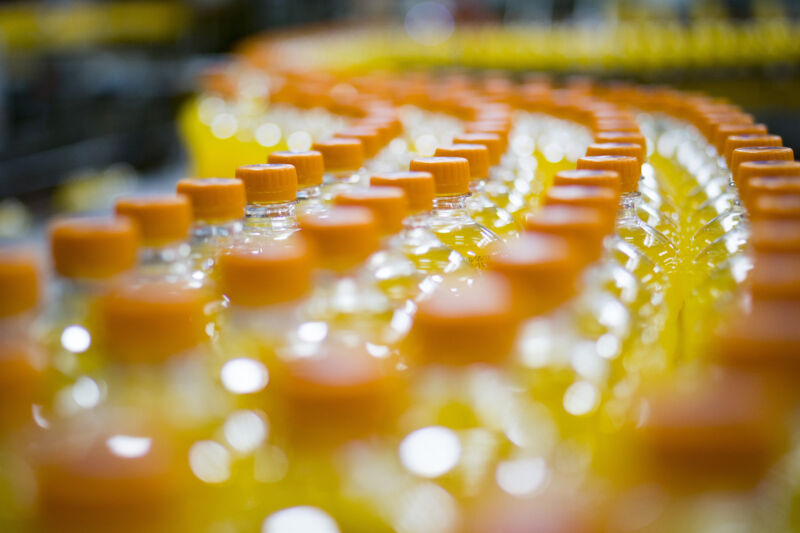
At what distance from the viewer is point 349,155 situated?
1329 millimetres

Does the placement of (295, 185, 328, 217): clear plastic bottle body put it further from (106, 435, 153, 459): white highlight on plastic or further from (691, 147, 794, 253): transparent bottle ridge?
(106, 435, 153, 459): white highlight on plastic

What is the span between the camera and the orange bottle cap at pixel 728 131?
145cm

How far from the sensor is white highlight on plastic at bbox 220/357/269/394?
71cm

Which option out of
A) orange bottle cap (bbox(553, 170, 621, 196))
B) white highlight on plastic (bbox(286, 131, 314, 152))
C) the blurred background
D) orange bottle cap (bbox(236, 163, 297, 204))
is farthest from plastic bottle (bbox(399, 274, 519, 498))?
the blurred background

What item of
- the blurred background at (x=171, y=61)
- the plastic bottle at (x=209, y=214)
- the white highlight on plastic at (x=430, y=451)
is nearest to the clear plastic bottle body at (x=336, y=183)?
the plastic bottle at (x=209, y=214)

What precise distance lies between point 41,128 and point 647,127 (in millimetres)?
4688

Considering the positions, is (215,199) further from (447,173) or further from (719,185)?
(719,185)

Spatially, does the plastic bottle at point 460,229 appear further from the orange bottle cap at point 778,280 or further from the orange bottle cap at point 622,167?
the orange bottle cap at point 778,280

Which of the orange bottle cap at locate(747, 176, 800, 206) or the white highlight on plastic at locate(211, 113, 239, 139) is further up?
the orange bottle cap at locate(747, 176, 800, 206)

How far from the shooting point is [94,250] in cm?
73

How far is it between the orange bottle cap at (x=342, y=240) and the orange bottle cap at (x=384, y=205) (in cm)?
8

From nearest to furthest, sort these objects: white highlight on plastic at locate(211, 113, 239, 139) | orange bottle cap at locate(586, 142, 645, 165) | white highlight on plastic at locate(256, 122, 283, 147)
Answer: orange bottle cap at locate(586, 142, 645, 165)
white highlight on plastic at locate(256, 122, 283, 147)
white highlight on plastic at locate(211, 113, 239, 139)

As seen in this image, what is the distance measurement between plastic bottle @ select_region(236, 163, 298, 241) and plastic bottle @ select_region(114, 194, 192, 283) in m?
0.17

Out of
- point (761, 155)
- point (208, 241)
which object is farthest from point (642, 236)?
point (208, 241)
